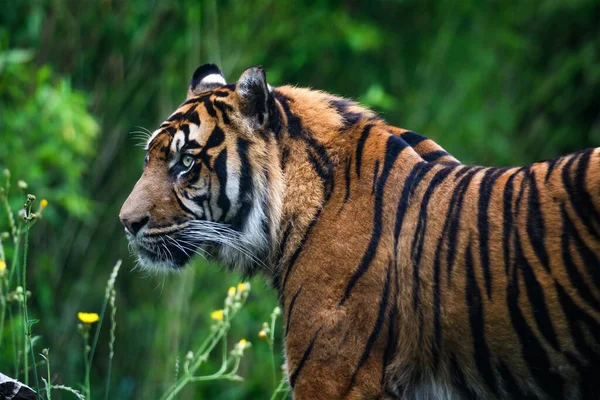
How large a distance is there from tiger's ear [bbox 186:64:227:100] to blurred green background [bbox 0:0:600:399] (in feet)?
4.91

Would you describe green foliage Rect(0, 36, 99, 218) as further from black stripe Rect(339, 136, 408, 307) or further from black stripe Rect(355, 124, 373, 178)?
black stripe Rect(339, 136, 408, 307)

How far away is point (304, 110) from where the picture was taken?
10.5 ft

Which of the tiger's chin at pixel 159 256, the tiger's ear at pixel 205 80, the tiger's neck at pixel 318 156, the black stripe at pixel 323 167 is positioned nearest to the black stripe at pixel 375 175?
the tiger's neck at pixel 318 156

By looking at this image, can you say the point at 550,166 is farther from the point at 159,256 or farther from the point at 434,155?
the point at 159,256

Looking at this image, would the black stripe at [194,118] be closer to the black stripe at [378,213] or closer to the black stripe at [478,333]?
the black stripe at [378,213]

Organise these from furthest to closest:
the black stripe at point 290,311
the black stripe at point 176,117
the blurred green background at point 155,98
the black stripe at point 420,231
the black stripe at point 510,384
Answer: the blurred green background at point 155,98
the black stripe at point 176,117
the black stripe at point 290,311
the black stripe at point 420,231
the black stripe at point 510,384

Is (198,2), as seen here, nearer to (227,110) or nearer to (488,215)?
(227,110)

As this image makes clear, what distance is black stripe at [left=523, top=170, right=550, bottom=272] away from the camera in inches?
101

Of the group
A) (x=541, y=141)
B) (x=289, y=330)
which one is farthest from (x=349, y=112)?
(x=541, y=141)

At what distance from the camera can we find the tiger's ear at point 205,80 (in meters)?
3.49

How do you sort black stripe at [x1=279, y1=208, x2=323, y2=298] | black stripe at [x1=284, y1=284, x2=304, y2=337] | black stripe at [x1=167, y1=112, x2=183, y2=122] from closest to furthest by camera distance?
black stripe at [x1=284, y1=284, x2=304, y2=337]
black stripe at [x1=279, y1=208, x2=323, y2=298]
black stripe at [x1=167, y1=112, x2=183, y2=122]

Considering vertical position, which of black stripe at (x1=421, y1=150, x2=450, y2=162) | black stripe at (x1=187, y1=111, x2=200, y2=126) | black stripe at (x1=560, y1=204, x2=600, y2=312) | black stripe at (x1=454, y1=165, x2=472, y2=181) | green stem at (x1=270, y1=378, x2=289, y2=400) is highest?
black stripe at (x1=421, y1=150, x2=450, y2=162)

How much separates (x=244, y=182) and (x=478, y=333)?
1.03 meters

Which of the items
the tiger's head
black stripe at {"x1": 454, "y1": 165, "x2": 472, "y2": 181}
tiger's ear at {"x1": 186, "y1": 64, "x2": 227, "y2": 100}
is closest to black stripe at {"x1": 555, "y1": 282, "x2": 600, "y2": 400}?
black stripe at {"x1": 454, "y1": 165, "x2": 472, "y2": 181}
